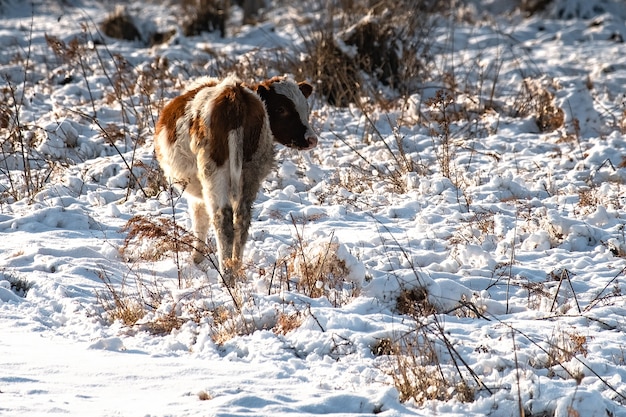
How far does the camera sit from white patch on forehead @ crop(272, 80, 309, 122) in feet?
Answer: 18.2

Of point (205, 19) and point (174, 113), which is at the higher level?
point (205, 19)

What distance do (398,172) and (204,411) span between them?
4722 mm

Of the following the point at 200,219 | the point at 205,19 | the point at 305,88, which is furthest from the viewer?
the point at 205,19

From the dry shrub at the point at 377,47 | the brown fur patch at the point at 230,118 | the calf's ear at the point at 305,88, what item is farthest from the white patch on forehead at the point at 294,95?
the dry shrub at the point at 377,47

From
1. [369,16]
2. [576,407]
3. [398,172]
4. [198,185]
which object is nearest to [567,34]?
[369,16]

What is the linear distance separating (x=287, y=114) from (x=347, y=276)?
134cm

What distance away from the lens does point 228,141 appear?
4871 mm

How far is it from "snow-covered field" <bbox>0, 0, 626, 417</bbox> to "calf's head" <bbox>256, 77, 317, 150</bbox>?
68cm

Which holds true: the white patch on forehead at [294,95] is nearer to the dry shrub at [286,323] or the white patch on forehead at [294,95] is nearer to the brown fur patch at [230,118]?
the brown fur patch at [230,118]

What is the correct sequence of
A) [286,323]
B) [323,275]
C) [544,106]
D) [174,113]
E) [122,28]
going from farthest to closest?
[122,28] → [544,106] → [174,113] → [323,275] → [286,323]

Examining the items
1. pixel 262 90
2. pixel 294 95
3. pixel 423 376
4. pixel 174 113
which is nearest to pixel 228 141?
pixel 174 113

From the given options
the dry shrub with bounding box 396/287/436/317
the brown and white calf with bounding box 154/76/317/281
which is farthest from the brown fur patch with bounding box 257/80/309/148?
the dry shrub with bounding box 396/287/436/317

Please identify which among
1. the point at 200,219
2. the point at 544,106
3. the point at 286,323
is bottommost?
the point at 286,323

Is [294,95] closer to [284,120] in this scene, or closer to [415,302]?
[284,120]
